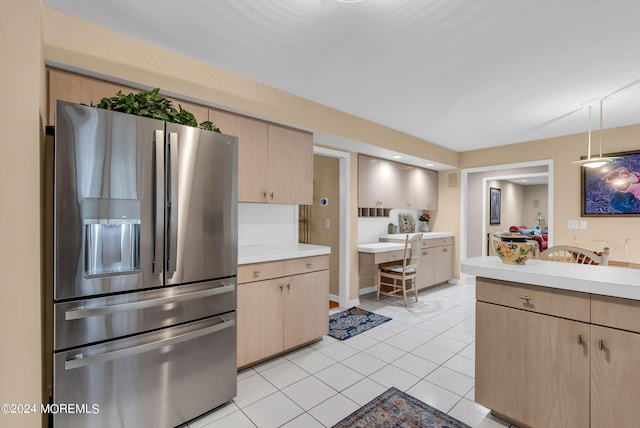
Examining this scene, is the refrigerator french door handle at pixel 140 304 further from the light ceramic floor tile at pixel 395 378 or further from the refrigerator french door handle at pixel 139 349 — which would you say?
the light ceramic floor tile at pixel 395 378

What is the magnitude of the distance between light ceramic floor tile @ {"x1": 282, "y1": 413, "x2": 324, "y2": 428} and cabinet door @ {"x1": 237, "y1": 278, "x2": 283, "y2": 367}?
69 centimetres

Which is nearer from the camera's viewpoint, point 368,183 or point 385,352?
point 385,352

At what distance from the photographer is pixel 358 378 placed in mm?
2400

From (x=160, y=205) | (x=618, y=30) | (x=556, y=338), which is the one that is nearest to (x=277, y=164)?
(x=160, y=205)

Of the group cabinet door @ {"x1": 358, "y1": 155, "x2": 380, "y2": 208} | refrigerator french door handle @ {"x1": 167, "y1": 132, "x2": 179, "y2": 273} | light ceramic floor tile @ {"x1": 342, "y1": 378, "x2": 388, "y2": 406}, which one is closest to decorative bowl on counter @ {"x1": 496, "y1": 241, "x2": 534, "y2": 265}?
light ceramic floor tile @ {"x1": 342, "y1": 378, "x2": 388, "y2": 406}

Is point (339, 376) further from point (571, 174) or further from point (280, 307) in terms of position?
point (571, 174)

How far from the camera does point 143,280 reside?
1.64m

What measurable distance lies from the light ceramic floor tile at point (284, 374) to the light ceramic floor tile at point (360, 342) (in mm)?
699

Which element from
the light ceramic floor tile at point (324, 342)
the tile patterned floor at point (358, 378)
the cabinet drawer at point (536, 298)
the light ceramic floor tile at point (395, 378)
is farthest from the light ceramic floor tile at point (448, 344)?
the cabinet drawer at point (536, 298)

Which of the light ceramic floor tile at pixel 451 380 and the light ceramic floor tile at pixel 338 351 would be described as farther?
the light ceramic floor tile at pixel 338 351

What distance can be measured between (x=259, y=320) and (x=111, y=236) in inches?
53.3

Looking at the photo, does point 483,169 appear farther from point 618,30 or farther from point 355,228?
point 618,30

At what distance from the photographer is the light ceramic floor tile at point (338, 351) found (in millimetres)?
2773

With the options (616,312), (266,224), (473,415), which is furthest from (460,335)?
(266,224)
